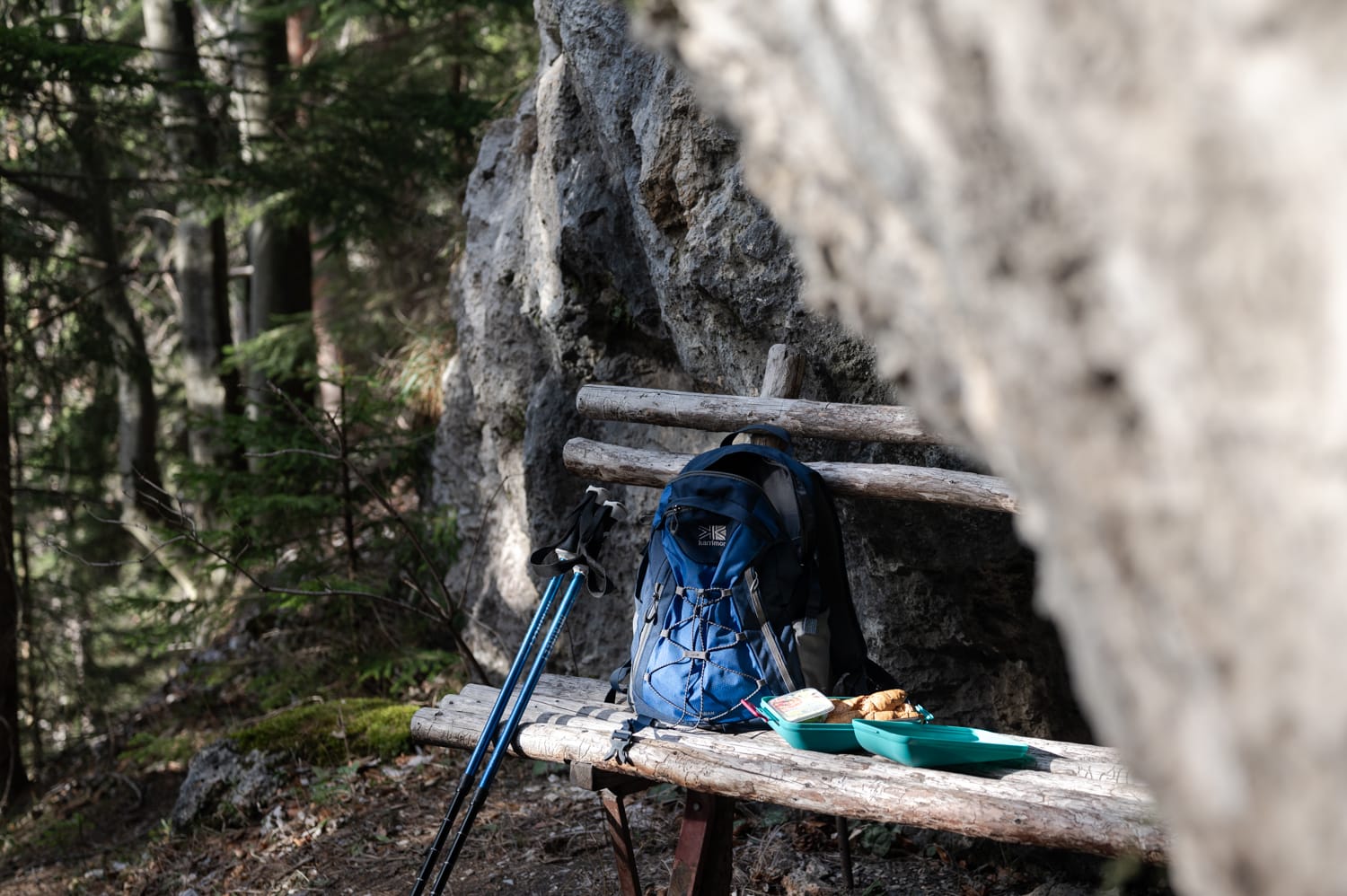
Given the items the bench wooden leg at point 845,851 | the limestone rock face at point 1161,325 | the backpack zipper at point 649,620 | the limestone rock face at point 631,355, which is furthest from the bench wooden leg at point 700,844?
the limestone rock face at point 1161,325

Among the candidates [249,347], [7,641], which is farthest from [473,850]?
[249,347]

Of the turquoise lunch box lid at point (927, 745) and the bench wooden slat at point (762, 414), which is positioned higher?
the bench wooden slat at point (762, 414)

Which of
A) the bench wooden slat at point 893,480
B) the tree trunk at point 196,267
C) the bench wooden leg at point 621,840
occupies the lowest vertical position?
the bench wooden leg at point 621,840

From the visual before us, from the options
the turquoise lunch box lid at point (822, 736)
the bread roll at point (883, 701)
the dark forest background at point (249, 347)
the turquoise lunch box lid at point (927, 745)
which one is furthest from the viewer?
the dark forest background at point (249, 347)

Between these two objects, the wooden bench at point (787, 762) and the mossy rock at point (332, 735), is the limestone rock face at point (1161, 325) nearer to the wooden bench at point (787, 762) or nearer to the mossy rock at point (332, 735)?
the wooden bench at point (787, 762)

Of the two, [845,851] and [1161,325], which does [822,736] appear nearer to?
[845,851]

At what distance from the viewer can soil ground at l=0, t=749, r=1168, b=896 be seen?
13.8 ft

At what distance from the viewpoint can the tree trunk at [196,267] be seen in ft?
31.2

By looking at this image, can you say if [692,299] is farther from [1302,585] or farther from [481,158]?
[1302,585]

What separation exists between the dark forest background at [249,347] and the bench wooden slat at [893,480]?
1.87m

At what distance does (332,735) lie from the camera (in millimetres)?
5793

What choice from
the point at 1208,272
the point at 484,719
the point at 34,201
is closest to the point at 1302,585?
the point at 1208,272

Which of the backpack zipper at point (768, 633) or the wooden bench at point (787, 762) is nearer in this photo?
the wooden bench at point (787, 762)

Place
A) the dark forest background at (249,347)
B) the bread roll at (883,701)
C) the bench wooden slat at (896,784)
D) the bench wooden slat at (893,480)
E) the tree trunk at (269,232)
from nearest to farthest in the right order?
the bench wooden slat at (896,784)
the bread roll at (883,701)
the bench wooden slat at (893,480)
the dark forest background at (249,347)
the tree trunk at (269,232)
